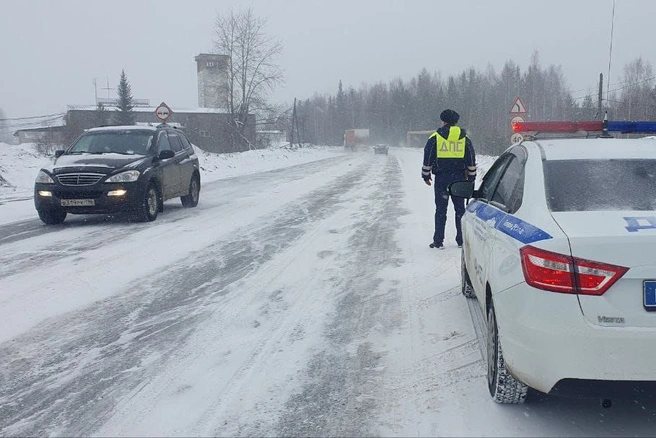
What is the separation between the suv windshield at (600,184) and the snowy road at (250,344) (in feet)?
3.82

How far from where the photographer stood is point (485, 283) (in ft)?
12.3

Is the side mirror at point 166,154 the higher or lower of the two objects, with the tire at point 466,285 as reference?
higher

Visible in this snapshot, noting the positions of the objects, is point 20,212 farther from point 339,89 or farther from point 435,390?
point 339,89

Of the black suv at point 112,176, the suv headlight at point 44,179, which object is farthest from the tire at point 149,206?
the suv headlight at point 44,179

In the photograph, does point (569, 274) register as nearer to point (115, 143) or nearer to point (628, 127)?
Answer: point (628, 127)

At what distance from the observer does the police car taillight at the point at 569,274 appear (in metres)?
2.70

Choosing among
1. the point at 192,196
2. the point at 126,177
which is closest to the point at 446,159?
the point at 126,177

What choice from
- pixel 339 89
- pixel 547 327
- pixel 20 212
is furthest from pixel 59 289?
pixel 339 89

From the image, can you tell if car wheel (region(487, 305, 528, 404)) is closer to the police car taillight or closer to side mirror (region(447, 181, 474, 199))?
the police car taillight

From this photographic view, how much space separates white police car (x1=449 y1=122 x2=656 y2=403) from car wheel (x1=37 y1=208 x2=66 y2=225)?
8.61 m

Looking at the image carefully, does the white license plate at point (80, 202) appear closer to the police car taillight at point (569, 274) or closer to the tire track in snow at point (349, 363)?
the tire track in snow at point (349, 363)

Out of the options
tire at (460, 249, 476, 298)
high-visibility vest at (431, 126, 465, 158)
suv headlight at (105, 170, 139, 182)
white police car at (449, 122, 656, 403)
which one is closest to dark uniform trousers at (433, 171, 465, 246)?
high-visibility vest at (431, 126, 465, 158)

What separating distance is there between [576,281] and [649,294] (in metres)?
0.32

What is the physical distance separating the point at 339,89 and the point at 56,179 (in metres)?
149
